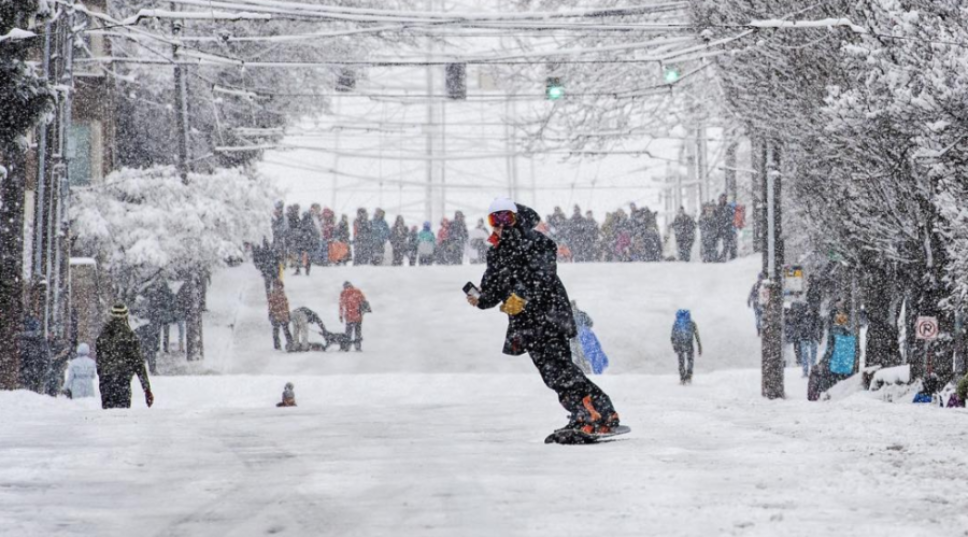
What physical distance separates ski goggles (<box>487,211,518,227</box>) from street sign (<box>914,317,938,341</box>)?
12.8 m

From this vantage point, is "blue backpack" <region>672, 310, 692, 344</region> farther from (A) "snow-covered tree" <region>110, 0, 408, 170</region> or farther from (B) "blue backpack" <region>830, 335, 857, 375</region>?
(A) "snow-covered tree" <region>110, 0, 408, 170</region>

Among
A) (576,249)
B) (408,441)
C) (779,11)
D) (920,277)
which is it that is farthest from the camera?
(576,249)

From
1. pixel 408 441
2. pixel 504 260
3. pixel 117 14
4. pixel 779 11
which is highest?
pixel 117 14

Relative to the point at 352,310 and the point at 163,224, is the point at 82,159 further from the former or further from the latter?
the point at 352,310

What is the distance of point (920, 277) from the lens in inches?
866

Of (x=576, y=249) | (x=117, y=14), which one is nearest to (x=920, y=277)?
(x=117, y=14)

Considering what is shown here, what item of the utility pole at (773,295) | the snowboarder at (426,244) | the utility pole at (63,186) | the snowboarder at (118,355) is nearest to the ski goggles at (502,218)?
the snowboarder at (118,355)

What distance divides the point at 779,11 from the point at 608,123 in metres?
17.2

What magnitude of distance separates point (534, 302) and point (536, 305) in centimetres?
2

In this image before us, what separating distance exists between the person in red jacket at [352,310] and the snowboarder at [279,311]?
1209mm

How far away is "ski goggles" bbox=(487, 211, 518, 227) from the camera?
30.1 ft

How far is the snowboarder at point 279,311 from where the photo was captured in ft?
114

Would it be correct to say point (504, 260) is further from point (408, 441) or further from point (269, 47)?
point (269, 47)

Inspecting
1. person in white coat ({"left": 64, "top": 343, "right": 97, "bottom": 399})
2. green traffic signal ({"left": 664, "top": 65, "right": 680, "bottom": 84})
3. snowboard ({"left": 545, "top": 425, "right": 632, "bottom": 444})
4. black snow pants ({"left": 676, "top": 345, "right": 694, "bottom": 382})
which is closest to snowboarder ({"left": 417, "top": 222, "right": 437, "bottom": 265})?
black snow pants ({"left": 676, "top": 345, "right": 694, "bottom": 382})
